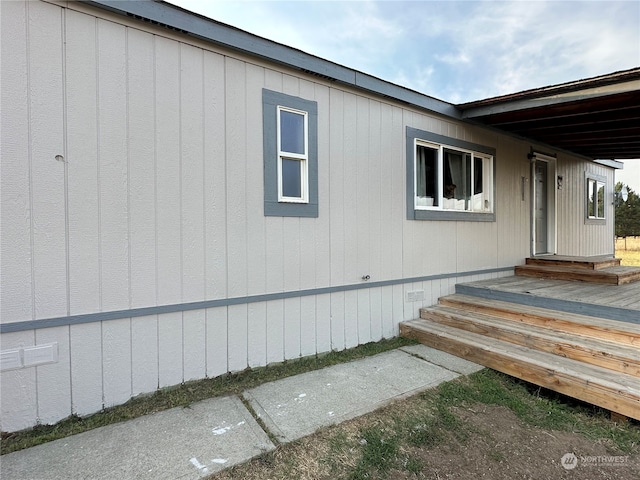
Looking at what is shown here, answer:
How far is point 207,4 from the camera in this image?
3.40 meters

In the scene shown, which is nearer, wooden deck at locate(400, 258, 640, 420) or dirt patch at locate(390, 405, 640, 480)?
dirt patch at locate(390, 405, 640, 480)

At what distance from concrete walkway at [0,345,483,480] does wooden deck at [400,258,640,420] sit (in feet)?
1.66

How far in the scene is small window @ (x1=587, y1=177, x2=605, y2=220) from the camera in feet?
27.4

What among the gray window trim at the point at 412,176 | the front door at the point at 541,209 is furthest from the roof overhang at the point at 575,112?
the front door at the point at 541,209

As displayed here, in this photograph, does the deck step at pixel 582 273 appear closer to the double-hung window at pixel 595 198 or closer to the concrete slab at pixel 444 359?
the concrete slab at pixel 444 359

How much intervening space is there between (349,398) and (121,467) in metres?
1.64

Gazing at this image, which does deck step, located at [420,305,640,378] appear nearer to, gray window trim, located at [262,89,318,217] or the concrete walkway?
the concrete walkway

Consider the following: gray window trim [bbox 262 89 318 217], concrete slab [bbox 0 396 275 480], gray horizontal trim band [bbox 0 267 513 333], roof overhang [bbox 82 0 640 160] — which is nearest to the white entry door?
roof overhang [bbox 82 0 640 160]

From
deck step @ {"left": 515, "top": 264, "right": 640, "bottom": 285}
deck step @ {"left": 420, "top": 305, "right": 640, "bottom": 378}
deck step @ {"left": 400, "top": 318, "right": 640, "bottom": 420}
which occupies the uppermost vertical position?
deck step @ {"left": 515, "top": 264, "right": 640, "bottom": 285}

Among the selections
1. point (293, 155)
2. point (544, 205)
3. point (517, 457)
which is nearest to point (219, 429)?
point (517, 457)

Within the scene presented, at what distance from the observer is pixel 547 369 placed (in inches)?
110

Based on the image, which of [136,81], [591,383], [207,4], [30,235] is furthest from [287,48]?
[591,383]

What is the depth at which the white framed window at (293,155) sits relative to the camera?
3.37 m

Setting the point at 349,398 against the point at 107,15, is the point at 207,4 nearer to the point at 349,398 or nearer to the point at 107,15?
the point at 107,15
